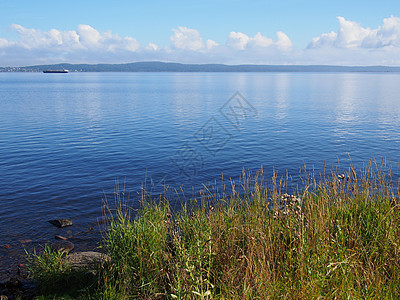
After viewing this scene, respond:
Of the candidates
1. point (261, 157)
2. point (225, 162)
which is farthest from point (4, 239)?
point (261, 157)

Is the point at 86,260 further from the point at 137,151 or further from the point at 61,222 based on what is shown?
the point at 137,151

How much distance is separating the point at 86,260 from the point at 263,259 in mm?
5311

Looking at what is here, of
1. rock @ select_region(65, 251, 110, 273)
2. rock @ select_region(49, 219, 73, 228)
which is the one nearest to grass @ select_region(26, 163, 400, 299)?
rock @ select_region(65, 251, 110, 273)

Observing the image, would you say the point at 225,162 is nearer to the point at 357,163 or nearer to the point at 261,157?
the point at 261,157

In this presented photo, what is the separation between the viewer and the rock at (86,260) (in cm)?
924

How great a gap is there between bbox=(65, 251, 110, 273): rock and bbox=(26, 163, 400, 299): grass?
18.8 inches

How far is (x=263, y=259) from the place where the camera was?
23.3ft

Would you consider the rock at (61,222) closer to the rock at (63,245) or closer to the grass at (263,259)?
the rock at (63,245)

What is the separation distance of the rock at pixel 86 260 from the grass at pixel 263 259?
1.57 ft

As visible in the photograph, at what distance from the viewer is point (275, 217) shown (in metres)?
8.43

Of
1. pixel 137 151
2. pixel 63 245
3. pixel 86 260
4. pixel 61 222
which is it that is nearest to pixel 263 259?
pixel 86 260

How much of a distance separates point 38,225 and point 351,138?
28.5 m

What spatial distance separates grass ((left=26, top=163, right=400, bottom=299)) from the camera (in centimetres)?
644

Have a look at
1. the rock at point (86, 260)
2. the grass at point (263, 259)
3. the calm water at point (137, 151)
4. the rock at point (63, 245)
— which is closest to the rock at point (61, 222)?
the calm water at point (137, 151)
